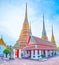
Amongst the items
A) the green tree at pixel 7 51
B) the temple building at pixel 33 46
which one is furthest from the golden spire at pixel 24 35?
the green tree at pixel 7 51

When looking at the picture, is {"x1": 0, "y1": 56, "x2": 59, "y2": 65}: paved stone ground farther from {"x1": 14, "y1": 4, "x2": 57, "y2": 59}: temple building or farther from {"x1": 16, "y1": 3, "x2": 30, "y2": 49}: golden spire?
{"x1": 16, "y1": 3, "x2": 30, "y2": 49}: golden spire

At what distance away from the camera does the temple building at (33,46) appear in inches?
99.0

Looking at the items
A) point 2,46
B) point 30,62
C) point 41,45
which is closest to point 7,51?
point 2,46

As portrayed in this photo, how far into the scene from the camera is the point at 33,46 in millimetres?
2572

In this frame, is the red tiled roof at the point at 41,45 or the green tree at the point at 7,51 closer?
the green tree at the point at 7,51

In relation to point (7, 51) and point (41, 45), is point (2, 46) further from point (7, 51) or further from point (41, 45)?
point (41, 45)

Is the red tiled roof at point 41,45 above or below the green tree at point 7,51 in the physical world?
above

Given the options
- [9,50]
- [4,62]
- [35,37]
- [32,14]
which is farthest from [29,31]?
[4,62]

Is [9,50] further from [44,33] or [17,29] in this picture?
[44,33]

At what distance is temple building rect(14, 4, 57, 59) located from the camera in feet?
8.25

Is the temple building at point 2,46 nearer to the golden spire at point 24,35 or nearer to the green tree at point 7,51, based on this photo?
the green tree at point 7,51

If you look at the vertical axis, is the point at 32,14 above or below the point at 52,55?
above

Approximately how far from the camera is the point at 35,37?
257 centimetres

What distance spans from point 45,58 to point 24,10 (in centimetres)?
96
